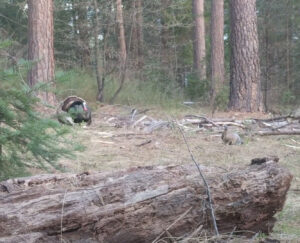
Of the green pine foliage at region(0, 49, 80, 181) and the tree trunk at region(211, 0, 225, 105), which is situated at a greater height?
the tree trunk at region(211, 0, 225, 105)

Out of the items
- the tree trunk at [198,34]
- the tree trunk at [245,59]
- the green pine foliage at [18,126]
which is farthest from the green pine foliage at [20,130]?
the tree trunk at [198,34]

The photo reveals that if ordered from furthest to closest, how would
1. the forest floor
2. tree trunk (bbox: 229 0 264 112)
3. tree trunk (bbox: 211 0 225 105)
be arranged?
tree trunk (bbox: 211 0 225 105) < tree trunk (bbox: 229 0 264 112) < the forest floor

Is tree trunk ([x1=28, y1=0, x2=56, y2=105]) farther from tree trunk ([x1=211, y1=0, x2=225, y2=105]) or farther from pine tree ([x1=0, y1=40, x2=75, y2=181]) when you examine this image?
tree trunk ([x1=211, y1=0, x2=225, y2=105])

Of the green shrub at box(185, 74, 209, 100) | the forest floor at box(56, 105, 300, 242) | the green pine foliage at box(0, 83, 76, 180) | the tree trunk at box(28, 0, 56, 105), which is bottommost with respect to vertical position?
the forest floor at box(56, 105, 300, 242)

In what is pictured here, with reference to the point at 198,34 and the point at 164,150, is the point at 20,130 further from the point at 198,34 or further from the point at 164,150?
the point at 198,34

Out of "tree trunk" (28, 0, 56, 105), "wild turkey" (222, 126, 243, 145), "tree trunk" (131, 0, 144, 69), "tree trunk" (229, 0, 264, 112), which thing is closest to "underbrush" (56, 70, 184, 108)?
"tree trunk" (131, 0, 144, 69)

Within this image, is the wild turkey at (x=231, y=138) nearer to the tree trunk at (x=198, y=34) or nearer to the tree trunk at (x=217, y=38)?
the tree trunk at (x=217, y=38)

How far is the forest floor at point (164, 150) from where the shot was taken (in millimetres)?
6035

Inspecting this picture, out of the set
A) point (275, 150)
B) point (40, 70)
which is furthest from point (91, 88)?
point (275, 150)

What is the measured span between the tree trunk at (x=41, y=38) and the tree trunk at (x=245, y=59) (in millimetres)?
4364

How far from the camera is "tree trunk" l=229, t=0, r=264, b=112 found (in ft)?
39.0

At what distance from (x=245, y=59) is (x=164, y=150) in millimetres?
5664

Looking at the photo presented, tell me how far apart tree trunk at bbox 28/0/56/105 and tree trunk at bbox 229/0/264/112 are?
4364mm

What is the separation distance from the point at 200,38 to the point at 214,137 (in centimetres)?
1167
